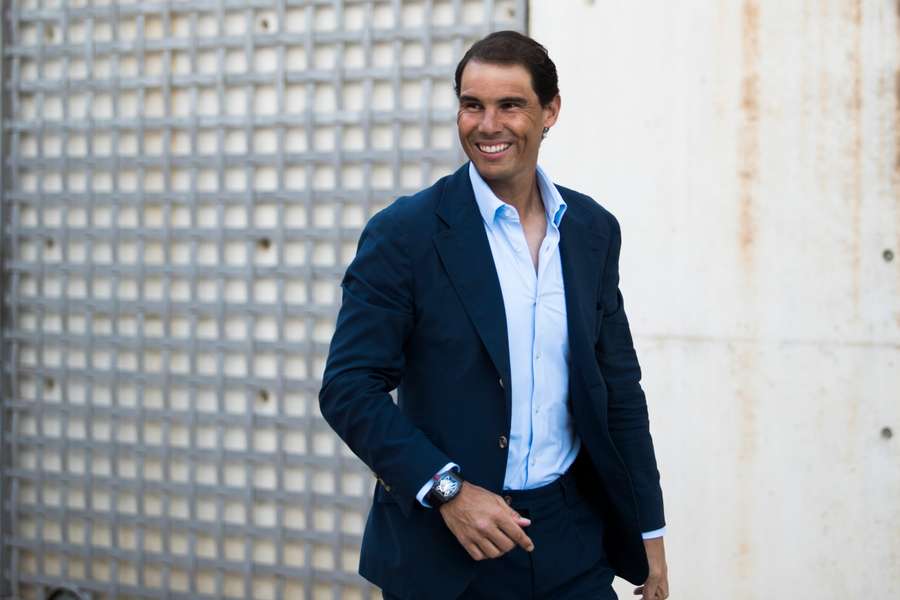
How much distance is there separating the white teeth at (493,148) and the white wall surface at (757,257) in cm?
197

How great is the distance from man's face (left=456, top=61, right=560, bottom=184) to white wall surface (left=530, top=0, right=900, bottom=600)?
192 cm

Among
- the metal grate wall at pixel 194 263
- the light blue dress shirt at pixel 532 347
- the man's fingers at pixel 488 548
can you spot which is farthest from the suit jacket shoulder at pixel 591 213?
the metal grate wall at pixel 194 263

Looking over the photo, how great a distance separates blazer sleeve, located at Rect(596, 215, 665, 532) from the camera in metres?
2.45

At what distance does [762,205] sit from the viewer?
13.1ft

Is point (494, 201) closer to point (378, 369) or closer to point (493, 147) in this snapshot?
point (493, 147)

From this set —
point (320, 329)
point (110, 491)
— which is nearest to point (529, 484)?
A: point (320, 329)

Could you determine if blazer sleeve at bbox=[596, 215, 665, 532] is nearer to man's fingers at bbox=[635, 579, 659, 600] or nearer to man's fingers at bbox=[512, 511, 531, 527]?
man's fingers at bbox=[635, 579, 659, 600]

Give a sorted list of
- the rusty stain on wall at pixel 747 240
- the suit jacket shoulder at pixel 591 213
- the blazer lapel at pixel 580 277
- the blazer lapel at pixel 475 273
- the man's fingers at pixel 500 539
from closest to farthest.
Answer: the man's fingers at pixel 500 539 → the blazer lapel at pixel 475 273 → the blazer lapel at pixel 580 277 → the suit jacket shoulder at pixel 591 213 → the rusty stain on wall at pixel 747 240

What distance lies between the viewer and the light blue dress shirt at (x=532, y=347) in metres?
2.24

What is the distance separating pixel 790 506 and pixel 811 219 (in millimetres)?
958

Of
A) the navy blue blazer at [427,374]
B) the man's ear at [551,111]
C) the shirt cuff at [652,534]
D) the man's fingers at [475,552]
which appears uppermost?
the man's ear at [551,111]

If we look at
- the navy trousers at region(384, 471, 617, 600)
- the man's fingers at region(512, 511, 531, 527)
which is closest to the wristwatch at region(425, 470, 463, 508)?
the man's fingers at region(512, 511, 531, 527)

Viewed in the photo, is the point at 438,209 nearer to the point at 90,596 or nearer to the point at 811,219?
the point at 811,219

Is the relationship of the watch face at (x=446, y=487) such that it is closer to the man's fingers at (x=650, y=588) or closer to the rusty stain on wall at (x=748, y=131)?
the man's fingers at (x=650, y=588)
